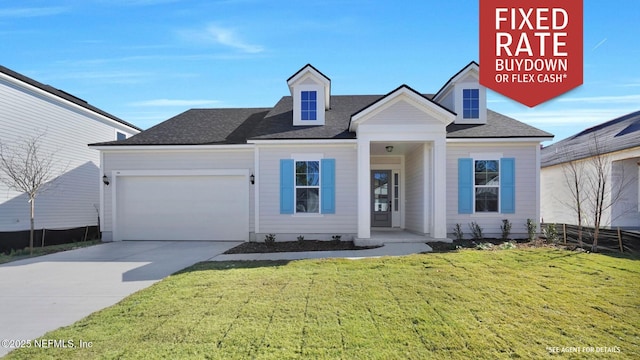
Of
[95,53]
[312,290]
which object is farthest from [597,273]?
[95,53]

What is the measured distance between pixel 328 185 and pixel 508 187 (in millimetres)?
5788

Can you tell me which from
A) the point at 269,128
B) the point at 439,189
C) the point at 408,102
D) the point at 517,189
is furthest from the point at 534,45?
the point at 269,128

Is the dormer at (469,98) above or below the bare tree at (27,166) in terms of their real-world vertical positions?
above

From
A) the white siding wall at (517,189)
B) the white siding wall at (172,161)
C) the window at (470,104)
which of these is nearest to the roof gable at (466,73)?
the window at (470,104)

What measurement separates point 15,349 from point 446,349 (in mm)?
4602

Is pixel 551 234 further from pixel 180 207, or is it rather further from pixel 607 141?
pixel 180 207

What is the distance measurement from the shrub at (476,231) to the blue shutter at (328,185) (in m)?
4.42

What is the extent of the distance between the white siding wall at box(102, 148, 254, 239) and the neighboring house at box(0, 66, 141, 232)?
249 cm

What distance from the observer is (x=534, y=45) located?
7949 mm

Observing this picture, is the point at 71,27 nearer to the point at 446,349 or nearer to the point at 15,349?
the point at 15,349

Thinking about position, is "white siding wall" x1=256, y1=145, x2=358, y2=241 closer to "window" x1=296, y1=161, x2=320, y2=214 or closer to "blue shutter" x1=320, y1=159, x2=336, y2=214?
"blue shutter" x1=320, y1=159, x2=336, y2=214

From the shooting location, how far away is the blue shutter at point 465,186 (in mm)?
10797

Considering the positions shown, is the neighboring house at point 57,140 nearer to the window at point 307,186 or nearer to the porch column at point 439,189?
the window at point 307,186

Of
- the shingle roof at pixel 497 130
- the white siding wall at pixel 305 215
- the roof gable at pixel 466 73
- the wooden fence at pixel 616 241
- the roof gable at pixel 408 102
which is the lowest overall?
the wooden fence at pixel 616 241
